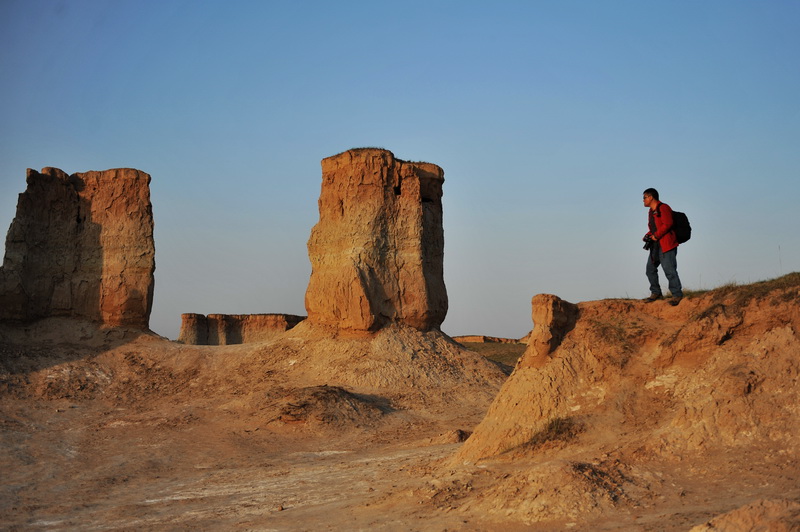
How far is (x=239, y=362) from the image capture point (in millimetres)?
24875

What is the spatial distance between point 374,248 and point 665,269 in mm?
15666

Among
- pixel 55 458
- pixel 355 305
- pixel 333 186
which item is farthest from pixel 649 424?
pixel 333 186

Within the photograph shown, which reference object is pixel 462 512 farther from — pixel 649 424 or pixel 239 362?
pixel 239 362

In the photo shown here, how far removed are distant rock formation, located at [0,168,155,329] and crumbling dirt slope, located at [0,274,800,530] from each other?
5969mm

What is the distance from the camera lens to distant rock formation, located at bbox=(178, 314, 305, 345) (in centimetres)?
4084

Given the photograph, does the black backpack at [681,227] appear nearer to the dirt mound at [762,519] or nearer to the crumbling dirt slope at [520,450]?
the crumbling dirt slope at [520,450]

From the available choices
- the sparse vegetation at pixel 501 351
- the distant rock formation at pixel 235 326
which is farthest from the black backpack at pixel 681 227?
the distant rock formation at pixel 235 326

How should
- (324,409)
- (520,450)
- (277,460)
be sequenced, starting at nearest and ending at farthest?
(520,450) → (277,460) → (324,409)

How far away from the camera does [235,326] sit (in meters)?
42.0

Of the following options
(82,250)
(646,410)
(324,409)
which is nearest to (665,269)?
(646,410)

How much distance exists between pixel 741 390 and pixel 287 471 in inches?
328

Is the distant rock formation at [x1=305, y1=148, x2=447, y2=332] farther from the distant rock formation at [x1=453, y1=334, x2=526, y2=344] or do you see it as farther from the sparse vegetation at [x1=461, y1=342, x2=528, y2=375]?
the distant rock formation at [x1=453, y1=334, x2=526, y2=344]

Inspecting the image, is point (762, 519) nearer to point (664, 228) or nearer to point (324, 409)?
point (664, 228)

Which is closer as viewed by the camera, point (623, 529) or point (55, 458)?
Result: point (623, 529)
